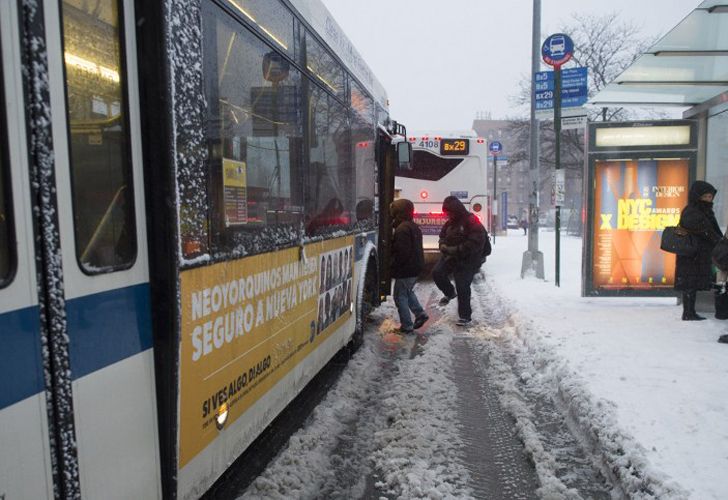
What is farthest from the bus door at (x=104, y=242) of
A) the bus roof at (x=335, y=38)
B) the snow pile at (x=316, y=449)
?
the bus roof at (x=335, y=38)

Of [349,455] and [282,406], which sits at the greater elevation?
[282,406]

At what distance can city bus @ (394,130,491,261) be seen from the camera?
1355 centimetres

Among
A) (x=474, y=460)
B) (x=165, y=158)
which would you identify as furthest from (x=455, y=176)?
(x=165, y=158)

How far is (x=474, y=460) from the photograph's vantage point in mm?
3920

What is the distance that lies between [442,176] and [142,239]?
1184 centimetres

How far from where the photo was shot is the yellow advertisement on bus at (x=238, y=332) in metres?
2.47

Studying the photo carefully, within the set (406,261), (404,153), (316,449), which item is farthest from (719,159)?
(316,449)

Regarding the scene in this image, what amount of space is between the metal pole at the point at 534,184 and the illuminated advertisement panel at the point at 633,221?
379cm

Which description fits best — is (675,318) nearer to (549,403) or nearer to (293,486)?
(549,403)

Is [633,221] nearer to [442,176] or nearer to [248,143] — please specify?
[442,176]

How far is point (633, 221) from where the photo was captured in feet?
28.2

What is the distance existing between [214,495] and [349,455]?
38.4 inches

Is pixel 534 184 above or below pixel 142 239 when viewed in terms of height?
above

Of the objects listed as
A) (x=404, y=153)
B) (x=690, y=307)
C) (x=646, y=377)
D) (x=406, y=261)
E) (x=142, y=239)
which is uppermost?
(x=404, y=153)
